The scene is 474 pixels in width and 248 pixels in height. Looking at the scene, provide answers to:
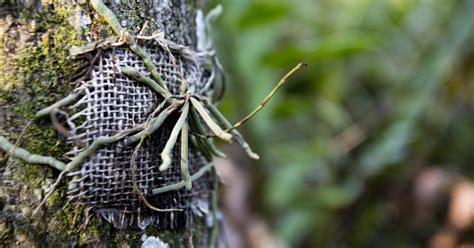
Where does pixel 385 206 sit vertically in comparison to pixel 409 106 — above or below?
below

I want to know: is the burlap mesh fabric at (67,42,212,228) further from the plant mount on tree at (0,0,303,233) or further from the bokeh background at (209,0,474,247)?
the bokeh background at (209,0,474,247)

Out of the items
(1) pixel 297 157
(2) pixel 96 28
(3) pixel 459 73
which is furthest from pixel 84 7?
(3) pixel 459 73

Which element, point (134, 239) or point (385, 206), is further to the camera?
point (385, 206)

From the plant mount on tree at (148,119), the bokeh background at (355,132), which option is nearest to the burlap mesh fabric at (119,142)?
the plant mount on tree at (148,119)

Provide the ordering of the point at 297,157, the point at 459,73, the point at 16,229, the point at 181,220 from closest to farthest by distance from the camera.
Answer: the point at 16,229, the point at 181,220, the point at 297,157, the point at 459,73

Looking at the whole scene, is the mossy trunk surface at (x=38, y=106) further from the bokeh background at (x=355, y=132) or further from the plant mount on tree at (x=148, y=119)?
the bokeh background at (x=355, y=132)

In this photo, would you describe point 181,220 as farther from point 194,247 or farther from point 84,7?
point 84,7

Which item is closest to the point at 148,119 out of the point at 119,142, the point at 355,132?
the point at 119,142
